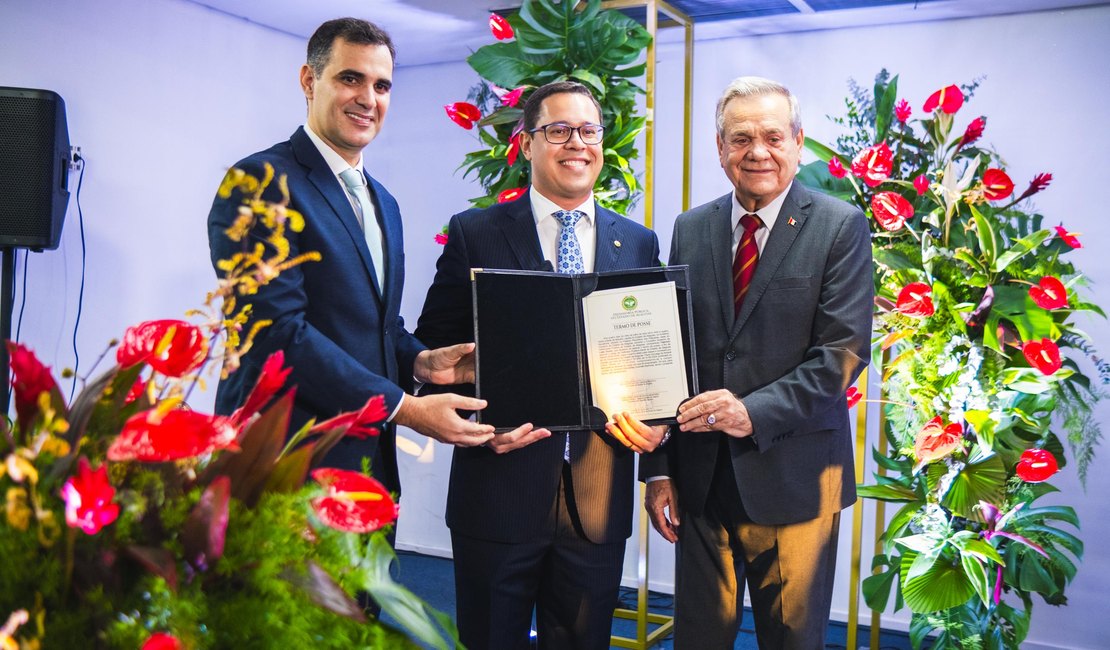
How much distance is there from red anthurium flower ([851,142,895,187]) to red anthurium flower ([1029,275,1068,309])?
0.61m

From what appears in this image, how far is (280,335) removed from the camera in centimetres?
211

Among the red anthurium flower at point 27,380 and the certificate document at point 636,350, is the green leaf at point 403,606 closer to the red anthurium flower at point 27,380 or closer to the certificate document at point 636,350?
the red anthurium flower at point 27,380

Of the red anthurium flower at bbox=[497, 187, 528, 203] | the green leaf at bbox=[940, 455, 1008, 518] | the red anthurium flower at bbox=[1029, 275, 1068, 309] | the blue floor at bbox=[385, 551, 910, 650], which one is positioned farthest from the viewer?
the blue floor at bbox=[385, 551, 910, 650]

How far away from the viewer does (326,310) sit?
2.22 metres

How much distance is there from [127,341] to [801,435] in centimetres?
180

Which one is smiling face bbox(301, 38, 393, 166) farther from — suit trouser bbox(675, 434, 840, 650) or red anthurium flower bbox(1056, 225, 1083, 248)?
red anthurium flower bbox(1056, 225, 1083, 248)

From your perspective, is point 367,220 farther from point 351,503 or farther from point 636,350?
point 351,503

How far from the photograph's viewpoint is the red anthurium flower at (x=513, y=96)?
3.60m

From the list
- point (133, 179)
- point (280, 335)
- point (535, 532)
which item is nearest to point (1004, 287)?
point (535, 532)

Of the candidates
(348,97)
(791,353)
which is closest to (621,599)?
(791,353)

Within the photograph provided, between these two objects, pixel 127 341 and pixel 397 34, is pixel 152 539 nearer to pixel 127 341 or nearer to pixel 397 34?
pixel 127 341

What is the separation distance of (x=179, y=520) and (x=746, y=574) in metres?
1.93

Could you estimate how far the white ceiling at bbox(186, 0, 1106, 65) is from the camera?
167 inches

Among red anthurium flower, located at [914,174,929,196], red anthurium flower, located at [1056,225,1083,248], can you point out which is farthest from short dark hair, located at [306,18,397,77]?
red anthurium flower, located at [1056,225,1083,248]
